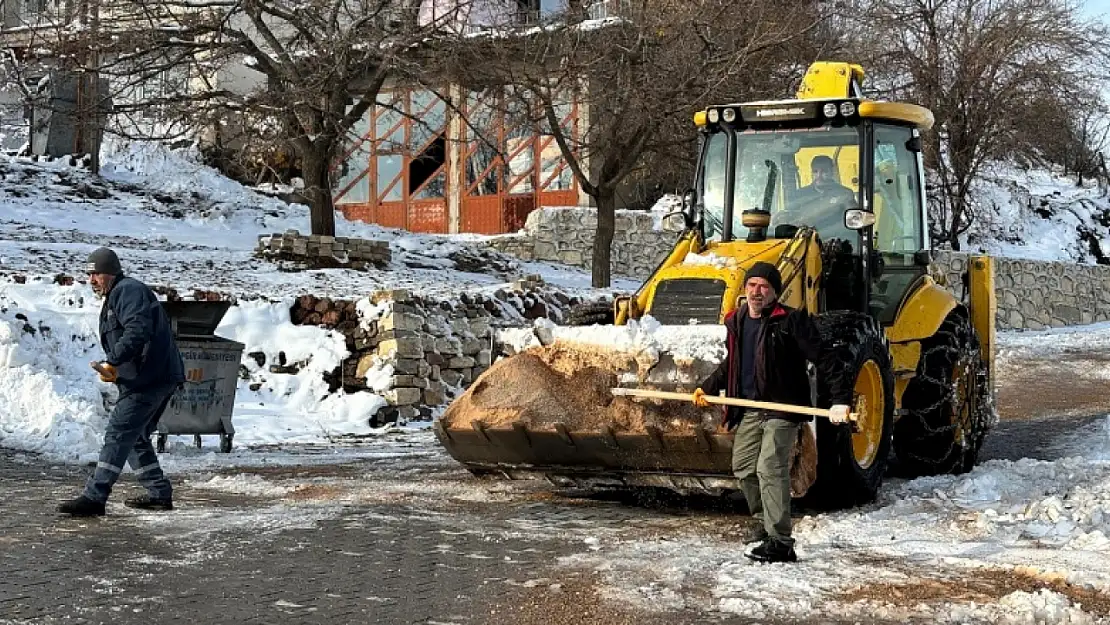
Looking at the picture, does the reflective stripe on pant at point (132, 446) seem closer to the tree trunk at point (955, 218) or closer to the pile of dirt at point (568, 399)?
the pile of dirt at point (568, 399)

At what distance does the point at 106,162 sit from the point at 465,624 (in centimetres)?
2421

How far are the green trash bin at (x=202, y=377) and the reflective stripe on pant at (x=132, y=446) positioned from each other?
3.58 meters

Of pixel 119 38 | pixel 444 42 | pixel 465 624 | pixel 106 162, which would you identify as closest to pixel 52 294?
pixel 119 38

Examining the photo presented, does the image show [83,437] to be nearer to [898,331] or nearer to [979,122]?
[898,331]

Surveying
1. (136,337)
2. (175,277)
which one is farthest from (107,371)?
(175,277)

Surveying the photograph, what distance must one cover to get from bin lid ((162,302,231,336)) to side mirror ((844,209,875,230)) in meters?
6.09

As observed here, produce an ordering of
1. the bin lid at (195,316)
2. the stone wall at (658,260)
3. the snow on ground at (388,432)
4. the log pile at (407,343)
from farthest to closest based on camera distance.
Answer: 1. the stone wall at (658,260)
2. the log pile at (407,343)
3. the bin lid at (195,316)
4. the snow on ground at (388,432)

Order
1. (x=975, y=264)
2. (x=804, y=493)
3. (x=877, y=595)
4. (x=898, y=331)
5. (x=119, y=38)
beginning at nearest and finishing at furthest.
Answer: (x=877, y=595) → (x=804, y=493) → (x=898, y=331) → (x=975, y=264) → (x=119, y=38)

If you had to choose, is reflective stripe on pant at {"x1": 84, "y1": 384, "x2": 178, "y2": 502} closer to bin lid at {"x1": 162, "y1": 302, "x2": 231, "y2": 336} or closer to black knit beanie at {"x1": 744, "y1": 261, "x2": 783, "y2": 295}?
bin lid at {"x1": 162, "y1": 302, "x2": 231, "y2": 336}

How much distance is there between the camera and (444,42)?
20.2 m

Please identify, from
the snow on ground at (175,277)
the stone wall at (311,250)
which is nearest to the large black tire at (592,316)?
the snow on ground at (175,277)

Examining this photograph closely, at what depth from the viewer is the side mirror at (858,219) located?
9484 mm

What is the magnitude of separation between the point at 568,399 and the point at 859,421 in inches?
74.6

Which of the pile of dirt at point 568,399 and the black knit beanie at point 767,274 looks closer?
the black knit beanie at point 767,274
